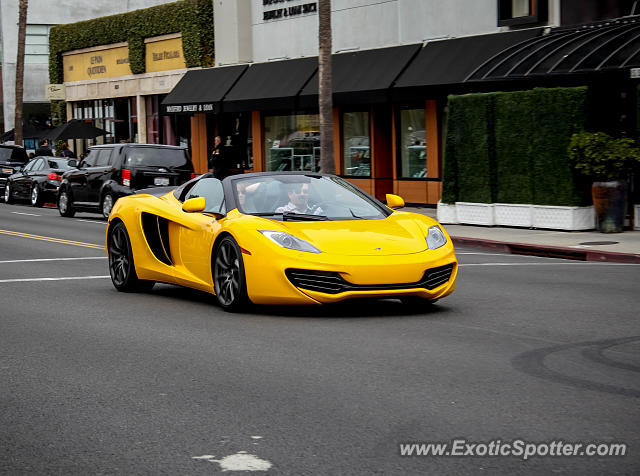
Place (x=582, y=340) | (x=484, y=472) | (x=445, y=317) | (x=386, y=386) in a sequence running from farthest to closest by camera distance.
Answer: (x=445, y=317) < (x=582, y=340) < (x=386, y=386) < (x=484, y=472)

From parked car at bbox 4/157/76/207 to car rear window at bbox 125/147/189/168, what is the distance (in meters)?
7.28

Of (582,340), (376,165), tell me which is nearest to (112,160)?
(376,165)

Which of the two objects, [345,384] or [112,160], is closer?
[345,384]

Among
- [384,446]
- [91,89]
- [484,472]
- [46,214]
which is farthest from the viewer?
[91,89]

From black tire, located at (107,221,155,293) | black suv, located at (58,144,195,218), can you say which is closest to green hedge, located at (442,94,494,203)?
black suv, located at (58,144,195,218)

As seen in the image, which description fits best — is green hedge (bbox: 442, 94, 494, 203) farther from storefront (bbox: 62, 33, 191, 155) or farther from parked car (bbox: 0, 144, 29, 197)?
parked car (bbox: 0, 144, 29, 197)

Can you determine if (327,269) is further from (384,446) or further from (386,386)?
(384,446)

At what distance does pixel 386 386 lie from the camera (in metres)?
7.01

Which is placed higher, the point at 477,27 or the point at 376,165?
the point at 477,27

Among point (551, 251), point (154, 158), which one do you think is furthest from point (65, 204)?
point (551, 251)

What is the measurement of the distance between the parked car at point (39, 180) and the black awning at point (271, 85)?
5.75 meters

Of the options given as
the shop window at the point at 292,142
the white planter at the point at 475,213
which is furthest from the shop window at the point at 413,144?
the white planter at the point at 475,213

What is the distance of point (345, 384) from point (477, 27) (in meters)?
21.6

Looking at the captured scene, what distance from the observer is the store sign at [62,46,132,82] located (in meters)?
46.9
